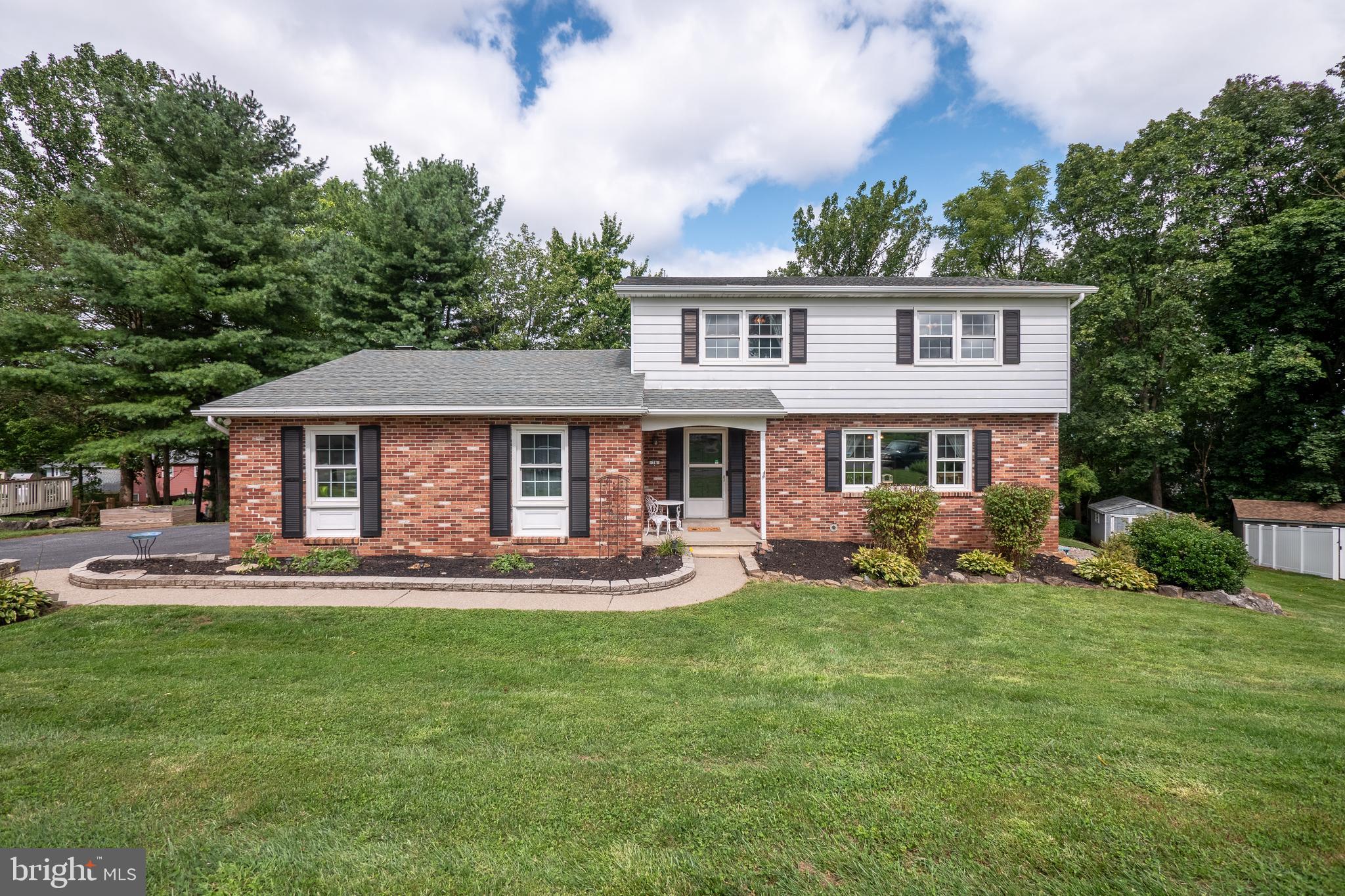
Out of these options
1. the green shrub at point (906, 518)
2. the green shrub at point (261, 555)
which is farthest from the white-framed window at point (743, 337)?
the green shrub at point (261, 555)

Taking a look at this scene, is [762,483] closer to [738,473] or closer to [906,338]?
[738,473]

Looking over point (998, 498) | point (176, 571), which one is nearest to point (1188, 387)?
point (998, 498)

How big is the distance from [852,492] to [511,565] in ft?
23.3

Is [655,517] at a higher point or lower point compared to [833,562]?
higher

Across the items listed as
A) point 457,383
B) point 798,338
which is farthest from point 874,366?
point 457,383

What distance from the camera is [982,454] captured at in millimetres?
11016

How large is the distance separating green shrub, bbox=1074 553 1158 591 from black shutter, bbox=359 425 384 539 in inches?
495

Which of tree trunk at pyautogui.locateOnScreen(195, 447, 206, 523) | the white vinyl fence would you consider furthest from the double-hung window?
the white vinyl fence

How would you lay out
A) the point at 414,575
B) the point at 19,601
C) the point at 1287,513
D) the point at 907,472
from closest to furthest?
the point at 19,601 → the point at 414,575 → the point at 907,472 → the point at 1287,513

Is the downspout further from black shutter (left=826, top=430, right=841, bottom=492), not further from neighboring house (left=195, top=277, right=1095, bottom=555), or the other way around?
black shutter (left=826, top=430, right=841, bottom=492)

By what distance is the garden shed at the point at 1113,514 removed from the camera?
15688 millimetres

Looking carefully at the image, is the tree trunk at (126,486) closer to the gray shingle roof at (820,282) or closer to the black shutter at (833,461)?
the gray shingle roof at (820,282)

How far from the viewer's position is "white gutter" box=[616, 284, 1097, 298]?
10609 millimetres

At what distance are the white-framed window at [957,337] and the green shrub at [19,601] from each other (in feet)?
47.3
